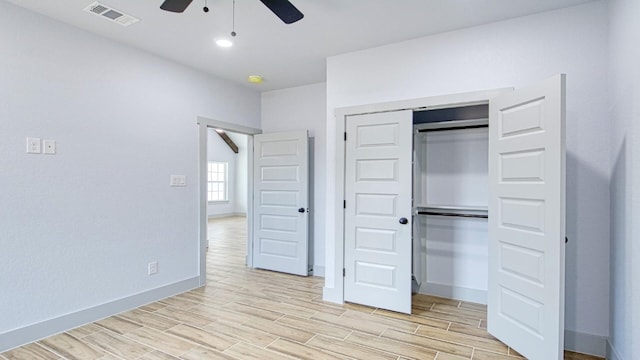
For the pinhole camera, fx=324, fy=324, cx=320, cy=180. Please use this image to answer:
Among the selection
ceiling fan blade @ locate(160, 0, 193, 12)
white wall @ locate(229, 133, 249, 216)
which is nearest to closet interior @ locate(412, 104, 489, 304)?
ceiling fan blade @ locate(160, 0, 193, 12)

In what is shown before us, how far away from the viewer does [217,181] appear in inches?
471

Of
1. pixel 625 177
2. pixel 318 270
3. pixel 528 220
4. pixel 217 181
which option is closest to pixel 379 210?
pixel 528 220

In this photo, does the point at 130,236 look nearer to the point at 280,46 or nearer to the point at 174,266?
the point at 174,266

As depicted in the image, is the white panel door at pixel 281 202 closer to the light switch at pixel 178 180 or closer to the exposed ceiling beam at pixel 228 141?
the light switch at pixel 178 180

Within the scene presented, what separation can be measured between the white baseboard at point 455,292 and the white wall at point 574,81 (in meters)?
0.94

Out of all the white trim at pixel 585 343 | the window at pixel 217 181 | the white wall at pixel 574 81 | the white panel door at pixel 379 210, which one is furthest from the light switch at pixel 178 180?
the window at pixel 217 181

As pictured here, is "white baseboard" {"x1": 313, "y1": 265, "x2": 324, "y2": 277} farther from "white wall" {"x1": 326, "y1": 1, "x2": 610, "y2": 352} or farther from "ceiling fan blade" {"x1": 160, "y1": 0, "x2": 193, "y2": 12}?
"ceiling fan blade" {"x1": 160, "y1": 0, "x2": 193, "y2": 12}

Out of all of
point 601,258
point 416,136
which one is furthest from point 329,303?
point 601,258

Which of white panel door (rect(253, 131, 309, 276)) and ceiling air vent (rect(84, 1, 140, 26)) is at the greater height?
ceiling air vent (rect(84, 1, 140, 26))

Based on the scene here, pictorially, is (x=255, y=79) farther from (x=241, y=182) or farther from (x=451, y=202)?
(x=241, y=182)

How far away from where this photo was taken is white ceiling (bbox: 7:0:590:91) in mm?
2576

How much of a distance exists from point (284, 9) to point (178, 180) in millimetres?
2519

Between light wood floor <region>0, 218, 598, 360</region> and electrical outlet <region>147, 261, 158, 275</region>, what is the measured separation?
340 mm

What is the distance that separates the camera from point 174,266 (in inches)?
150
